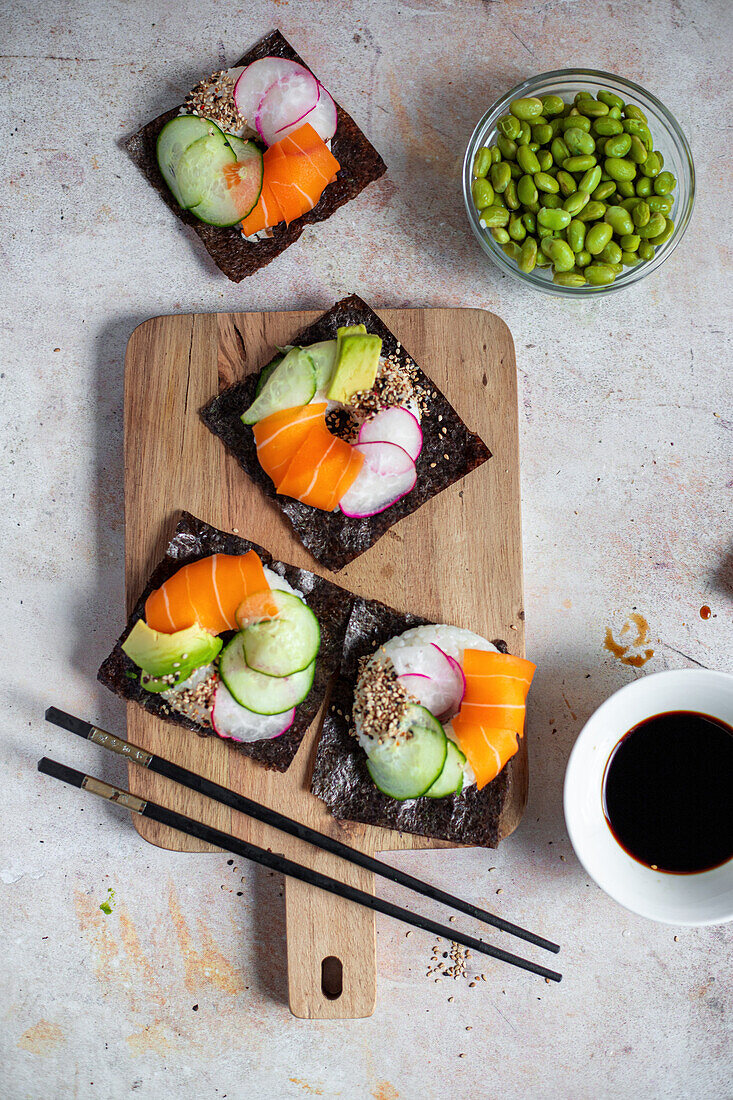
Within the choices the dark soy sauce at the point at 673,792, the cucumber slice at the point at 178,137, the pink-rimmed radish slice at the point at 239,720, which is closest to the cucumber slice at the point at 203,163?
the cucumber slice at the point at 178,137

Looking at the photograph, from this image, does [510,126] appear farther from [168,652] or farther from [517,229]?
[168,652]

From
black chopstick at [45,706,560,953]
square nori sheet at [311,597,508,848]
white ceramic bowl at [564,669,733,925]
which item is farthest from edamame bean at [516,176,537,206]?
black chopstick at [45,706,560,953]

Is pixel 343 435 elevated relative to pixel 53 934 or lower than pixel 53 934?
elevated

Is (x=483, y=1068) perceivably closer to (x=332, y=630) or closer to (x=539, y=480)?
(x=332, y=630)

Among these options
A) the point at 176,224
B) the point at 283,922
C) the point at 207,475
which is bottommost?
the point at 283,922

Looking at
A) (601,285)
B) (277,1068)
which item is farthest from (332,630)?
(277,1068)

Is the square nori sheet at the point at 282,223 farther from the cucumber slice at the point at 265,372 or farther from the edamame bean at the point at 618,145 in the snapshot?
the edamame bean at the point at 618,145

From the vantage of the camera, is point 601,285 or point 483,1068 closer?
point 601,285
